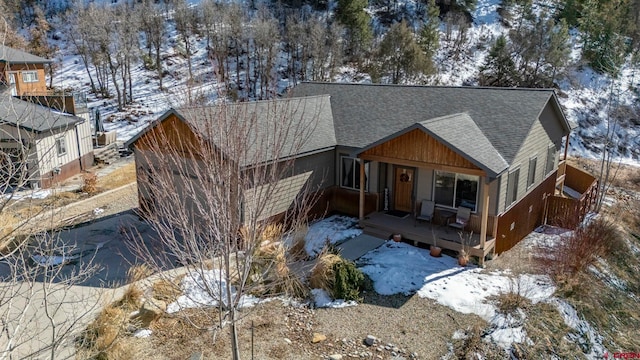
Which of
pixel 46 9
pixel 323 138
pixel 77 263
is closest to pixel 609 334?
pixel 323 138

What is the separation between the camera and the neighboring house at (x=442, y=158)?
1323 centimetres

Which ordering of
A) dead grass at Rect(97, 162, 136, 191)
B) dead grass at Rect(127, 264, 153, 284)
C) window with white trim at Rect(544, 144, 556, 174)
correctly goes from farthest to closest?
dead grass at Rect(97, 162, 136, 191), window with white trim at Rect(544, 144, 556, 174), dead grass at Rect(127, 264, 153, 284)

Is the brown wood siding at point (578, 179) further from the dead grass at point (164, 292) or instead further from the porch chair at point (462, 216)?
the dead grass at point (164, 292)

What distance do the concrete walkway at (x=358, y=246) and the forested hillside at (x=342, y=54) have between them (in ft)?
75.5

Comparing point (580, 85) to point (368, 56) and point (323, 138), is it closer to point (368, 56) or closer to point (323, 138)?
point (368, 56)

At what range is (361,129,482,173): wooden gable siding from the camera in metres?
12.8

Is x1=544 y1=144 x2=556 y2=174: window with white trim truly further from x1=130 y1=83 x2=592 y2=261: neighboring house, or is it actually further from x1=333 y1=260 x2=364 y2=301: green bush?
x1=333 y1=260 x2=364 y2=301: green bush

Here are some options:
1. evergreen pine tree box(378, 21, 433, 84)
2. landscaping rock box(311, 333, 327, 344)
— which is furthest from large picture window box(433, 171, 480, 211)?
evergreen pine tree box(378, 21, 433, 84)

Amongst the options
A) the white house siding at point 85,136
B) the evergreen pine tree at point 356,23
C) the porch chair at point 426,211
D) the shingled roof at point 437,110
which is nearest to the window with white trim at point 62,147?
the white house siding at point 85,136

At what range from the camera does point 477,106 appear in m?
15.9

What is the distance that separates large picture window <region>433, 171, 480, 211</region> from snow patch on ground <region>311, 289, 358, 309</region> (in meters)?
5.58

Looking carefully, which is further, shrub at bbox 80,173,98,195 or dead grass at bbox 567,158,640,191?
dead grass at bbox 567,158,640,191

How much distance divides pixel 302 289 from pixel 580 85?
40.9m

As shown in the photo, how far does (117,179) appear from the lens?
2202 centimetres
